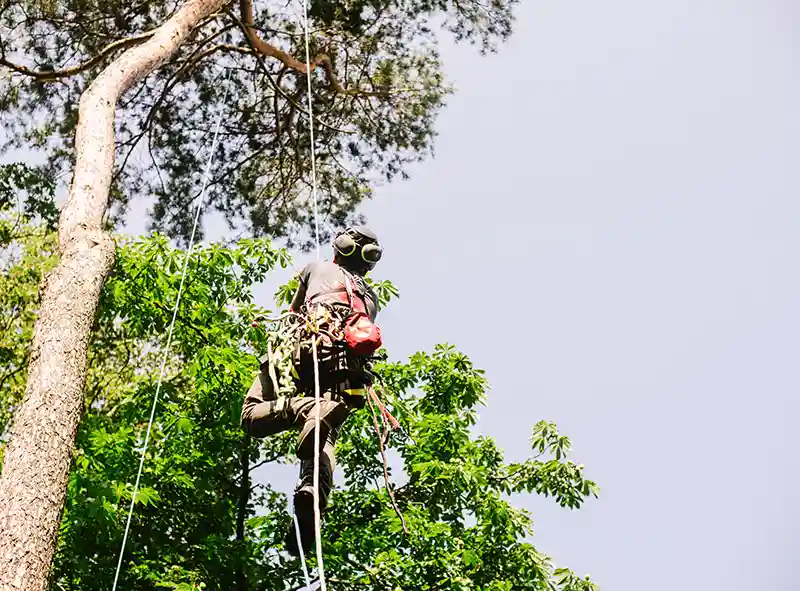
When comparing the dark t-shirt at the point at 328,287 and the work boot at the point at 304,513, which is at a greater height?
the dark t-shirt at the point at 328,287

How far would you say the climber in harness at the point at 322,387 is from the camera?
3.73 meters

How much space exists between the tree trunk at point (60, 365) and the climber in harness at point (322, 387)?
96cm

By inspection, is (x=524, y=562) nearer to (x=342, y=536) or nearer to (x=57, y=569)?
(x=342, y=536)

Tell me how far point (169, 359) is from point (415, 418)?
4658mm

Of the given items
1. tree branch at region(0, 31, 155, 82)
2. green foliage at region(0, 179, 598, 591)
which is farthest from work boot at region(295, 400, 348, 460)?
tree branch at region(0, 31, 155, 82)

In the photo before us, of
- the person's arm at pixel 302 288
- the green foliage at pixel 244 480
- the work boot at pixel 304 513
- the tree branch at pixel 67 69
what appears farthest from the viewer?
the tree branch at pixel 67 69

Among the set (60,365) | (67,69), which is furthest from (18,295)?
(60,365)

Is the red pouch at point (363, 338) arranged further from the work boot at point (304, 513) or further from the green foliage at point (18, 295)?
the green foliage at point (18, 295)

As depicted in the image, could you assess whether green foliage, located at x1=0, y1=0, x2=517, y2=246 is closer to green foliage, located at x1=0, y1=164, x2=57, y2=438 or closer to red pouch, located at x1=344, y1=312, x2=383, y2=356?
green foliage, located at x1=0, y1=164, x2=57, y2=438

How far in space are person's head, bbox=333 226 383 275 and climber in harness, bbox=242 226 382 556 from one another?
0.71 feet

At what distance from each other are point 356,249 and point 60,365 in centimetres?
166

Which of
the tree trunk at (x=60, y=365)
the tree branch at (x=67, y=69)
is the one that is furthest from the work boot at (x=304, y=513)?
the tree branch at (x=67, y=69)

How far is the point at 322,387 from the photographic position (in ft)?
13.2

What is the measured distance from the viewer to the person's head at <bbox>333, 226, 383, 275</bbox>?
459cm
